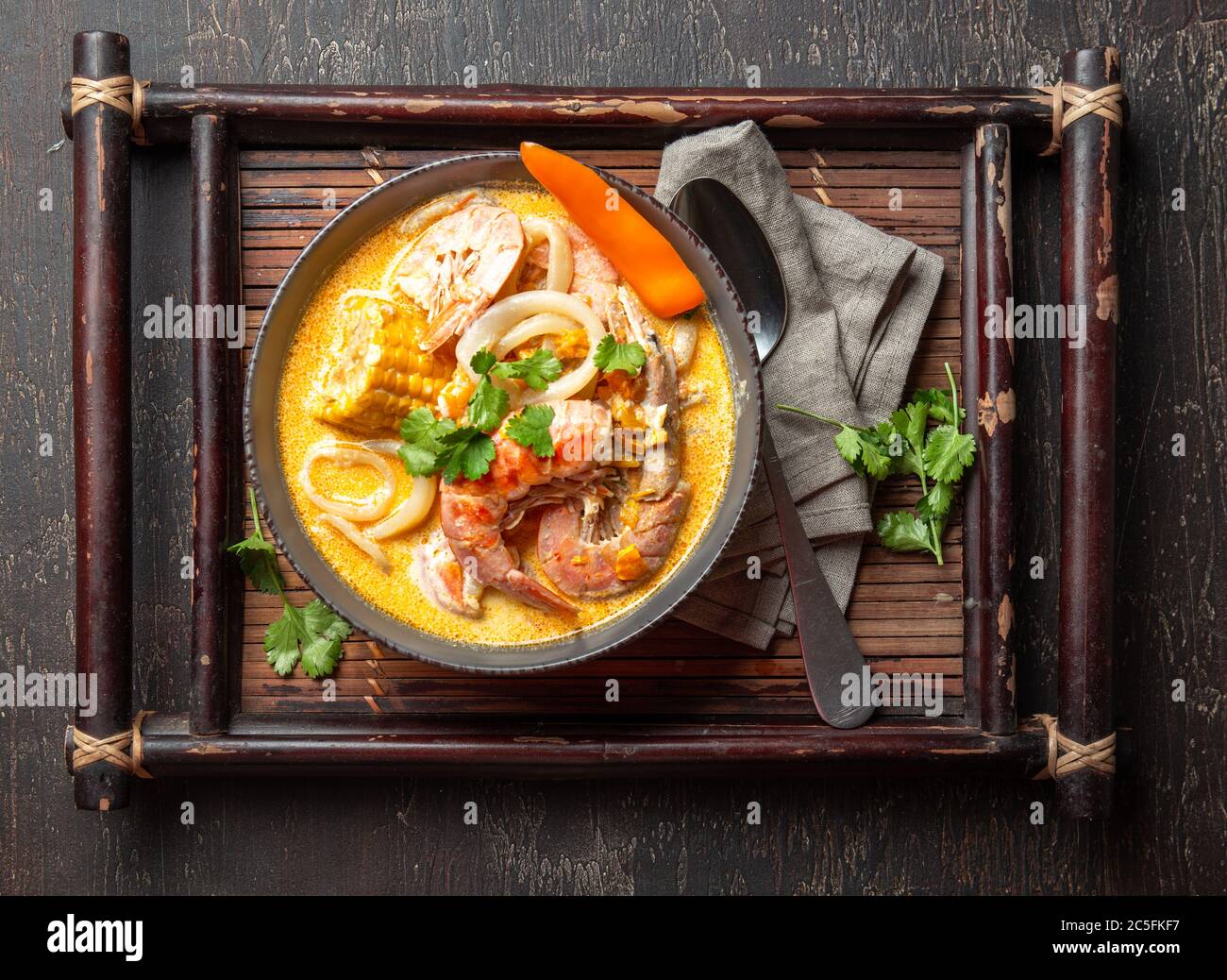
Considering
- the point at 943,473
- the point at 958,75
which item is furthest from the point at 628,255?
the point at 958,75

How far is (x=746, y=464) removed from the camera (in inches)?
103

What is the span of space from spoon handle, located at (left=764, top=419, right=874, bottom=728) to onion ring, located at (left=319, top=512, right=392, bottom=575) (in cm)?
116

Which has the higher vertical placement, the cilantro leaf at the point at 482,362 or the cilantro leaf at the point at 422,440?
the cilantro leaf at the point at 482,362

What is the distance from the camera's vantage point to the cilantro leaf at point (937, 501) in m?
2.88

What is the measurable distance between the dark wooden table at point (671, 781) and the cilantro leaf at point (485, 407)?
114 cm

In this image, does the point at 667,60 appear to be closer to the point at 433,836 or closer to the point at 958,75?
the point at 958,75

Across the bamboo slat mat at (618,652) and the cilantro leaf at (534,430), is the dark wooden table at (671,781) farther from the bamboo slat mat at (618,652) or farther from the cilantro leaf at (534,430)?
the cilantro leaf at (534,430)

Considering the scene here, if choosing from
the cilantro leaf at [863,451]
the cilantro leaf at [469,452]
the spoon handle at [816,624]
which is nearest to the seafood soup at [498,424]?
the cilantro leaf at [469,452]

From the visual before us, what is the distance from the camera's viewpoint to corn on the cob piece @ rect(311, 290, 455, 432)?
8.33 ft

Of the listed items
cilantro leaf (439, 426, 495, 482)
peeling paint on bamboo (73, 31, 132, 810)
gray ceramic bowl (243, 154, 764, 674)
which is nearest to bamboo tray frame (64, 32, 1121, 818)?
peeling paint on bamboo (73, 31, 132, 810)

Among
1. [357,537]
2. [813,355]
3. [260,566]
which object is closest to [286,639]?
[260,566]

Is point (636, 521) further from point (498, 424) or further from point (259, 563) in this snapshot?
point (259, 563)

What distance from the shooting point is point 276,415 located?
107 inches

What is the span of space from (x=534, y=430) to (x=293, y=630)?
3.41ft
